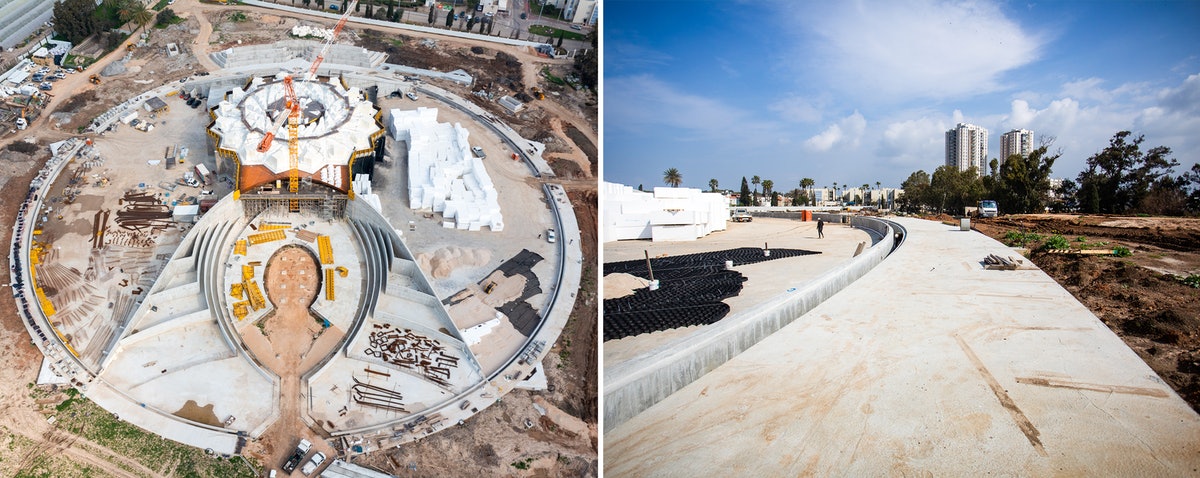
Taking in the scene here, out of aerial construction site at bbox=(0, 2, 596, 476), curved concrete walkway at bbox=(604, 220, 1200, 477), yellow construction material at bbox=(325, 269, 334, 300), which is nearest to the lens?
curved concrete walkway at bbox=(604, 220, 1200, 477)

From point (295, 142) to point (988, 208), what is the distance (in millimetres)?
11111

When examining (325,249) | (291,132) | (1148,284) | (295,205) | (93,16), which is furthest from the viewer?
(93,16)

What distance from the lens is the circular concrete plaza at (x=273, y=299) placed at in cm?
529

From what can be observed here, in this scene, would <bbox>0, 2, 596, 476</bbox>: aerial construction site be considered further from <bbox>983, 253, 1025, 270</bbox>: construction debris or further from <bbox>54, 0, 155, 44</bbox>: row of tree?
<bbox>983, 253, 1025, 270</bbox>: construction debris

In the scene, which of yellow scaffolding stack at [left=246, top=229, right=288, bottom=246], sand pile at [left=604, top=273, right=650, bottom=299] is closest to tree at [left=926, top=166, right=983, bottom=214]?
sand pile at [left=604, top=273, right=650, bottom=299]

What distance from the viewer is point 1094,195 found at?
4.13 meters

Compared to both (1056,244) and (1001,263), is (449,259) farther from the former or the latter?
(1056,244)

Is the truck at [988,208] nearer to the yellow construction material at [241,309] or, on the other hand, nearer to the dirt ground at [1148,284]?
the dirt ground at [1148,284]

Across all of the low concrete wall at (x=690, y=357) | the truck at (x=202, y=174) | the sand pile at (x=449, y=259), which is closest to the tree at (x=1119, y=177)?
the low concrete wall at (x=690, y=357)

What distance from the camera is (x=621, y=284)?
4.86 metres

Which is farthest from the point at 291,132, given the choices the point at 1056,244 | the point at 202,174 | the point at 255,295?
the point at 1056,244

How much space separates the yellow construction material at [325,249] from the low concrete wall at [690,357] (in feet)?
16.7

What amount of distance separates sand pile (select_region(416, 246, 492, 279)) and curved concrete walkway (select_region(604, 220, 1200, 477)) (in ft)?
13.9

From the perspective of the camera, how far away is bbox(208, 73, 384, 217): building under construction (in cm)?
721
